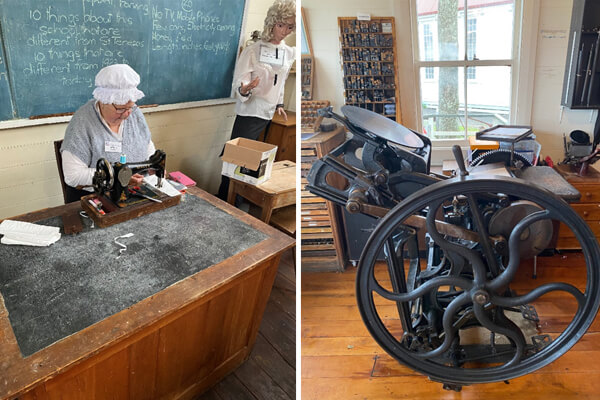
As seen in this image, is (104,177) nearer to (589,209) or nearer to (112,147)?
(112,147)

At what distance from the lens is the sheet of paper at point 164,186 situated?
6.81ft

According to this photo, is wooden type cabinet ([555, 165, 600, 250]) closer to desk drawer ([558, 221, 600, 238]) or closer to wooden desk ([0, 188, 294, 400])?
desk drawer ([558, 221, 600, 238])

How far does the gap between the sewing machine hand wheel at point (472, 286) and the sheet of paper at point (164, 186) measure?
102 cm

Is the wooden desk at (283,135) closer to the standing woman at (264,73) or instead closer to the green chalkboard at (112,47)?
the standing woman at (264,73)

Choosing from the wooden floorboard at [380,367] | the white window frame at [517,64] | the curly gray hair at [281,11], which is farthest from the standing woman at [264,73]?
the wooden floorboard at [380,367]

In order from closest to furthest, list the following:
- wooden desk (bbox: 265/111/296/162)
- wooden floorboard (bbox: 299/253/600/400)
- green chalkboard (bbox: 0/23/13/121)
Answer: wooden floorboard (bbox: 299/253/600/400), green chalkboard (bbox: 0/23/13/121), wooden desk (bbox: 265/111/296/162)

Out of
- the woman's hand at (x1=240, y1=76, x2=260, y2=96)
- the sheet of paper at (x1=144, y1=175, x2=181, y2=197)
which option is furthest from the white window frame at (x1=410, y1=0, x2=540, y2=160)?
the sheet of paper at (x1=144, y1=175, x2=181, y2=197)

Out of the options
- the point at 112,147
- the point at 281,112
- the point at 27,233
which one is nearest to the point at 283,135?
the point at 281,112

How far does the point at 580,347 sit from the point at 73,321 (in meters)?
2.02

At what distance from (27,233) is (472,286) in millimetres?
1549

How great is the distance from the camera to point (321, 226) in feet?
9.07

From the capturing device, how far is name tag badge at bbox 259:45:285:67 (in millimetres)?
3201

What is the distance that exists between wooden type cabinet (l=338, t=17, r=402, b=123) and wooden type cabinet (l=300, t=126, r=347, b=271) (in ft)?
0.87

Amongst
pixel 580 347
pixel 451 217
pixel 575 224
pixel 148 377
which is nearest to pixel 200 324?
pixel 148 377
